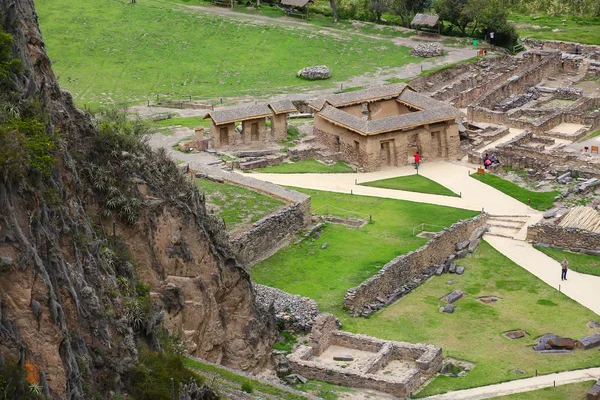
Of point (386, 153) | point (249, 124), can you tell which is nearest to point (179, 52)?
point (249, 124)

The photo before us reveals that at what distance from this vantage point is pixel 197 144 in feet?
254

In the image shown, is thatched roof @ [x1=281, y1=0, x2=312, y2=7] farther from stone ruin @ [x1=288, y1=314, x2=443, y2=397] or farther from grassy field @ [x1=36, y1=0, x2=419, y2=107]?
stone ruin @ [x1=288, y1=314, x2=443, y2=397]

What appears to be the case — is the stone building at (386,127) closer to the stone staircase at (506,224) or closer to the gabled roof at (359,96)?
the gabled roof at (359,96)

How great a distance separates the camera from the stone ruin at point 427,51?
103 meters

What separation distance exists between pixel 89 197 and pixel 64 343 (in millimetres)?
10052

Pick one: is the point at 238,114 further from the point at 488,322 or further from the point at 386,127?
the point at 488,322

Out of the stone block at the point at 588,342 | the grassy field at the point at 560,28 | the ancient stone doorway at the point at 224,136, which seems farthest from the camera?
the grassy field at the point at 560,28

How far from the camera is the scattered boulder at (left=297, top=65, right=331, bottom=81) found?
97.1 metres

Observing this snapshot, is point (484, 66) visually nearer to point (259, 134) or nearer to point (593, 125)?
Answer: point (593, 125)

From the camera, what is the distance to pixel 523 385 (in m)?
46.2

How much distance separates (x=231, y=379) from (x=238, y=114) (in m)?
39.5

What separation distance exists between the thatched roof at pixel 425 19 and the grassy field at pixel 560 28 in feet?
39.3

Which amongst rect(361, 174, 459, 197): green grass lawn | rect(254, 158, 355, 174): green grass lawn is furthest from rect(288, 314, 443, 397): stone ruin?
rect(254, 158, 355, 174): green grass lawn

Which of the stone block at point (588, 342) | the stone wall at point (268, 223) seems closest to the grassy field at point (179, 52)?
the stone wall at point (268, 223)
